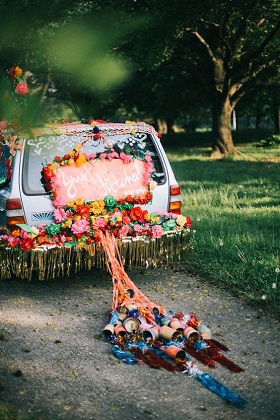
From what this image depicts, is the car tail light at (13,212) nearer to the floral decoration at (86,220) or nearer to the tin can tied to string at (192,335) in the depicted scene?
the floral decoration at (86,220)

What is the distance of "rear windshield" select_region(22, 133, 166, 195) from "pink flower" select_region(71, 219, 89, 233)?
48 centimetres

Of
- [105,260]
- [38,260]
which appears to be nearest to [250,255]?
[105,260]

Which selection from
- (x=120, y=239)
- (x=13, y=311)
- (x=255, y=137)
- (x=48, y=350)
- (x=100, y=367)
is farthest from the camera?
(x=255, y=137)

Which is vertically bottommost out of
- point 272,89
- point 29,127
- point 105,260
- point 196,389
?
point 196,389

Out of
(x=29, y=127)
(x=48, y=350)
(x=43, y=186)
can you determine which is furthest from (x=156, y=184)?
(x=29, y=127)

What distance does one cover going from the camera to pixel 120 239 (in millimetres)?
5949

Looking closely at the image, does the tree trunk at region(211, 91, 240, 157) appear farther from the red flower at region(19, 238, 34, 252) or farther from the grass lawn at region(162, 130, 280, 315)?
the red flower at region(19, 238, 34, 252)

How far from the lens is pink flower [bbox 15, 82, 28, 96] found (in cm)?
227

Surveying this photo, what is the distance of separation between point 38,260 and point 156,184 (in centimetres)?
153

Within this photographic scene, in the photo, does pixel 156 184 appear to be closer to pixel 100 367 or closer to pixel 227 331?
pixel 227 331

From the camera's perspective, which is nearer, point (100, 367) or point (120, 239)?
point (100, 367)

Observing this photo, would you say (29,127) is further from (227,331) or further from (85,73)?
(227,331)

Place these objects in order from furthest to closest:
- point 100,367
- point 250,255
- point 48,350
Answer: point 250,255, point 48,350, point 100,367

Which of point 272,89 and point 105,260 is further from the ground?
point 272,89
